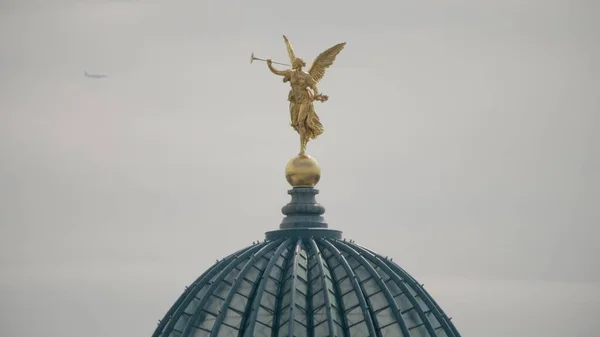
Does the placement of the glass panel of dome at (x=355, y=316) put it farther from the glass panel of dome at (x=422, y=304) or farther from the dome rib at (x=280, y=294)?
the glass panel of dome at (x=422, y=304)

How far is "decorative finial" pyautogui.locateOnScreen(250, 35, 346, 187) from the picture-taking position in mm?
112062

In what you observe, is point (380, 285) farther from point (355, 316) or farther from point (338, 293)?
point (355, 316)

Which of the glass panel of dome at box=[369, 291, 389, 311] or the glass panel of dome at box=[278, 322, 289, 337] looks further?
the glass panel of dome at box=[369, 291, 389, 311]

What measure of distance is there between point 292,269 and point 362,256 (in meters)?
3.79

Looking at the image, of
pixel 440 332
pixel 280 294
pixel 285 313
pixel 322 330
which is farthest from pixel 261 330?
pixel 440 332

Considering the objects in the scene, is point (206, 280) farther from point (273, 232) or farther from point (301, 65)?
point (301, 65)

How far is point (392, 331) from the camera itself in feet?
346

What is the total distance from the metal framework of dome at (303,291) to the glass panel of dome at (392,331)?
0.05 metres

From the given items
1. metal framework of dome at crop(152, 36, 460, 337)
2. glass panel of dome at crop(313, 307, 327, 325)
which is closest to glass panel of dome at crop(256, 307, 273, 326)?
metal framework of dome at crop(152, 36, 460, 337)

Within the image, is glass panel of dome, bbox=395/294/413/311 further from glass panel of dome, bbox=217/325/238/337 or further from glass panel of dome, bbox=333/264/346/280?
glass panel of dome, bbox=217/325/238/337

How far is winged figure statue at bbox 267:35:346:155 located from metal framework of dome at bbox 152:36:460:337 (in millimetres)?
68

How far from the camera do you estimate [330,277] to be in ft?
352

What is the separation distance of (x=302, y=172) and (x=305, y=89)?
13.2 feet

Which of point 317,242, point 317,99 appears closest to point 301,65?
point 317,99
